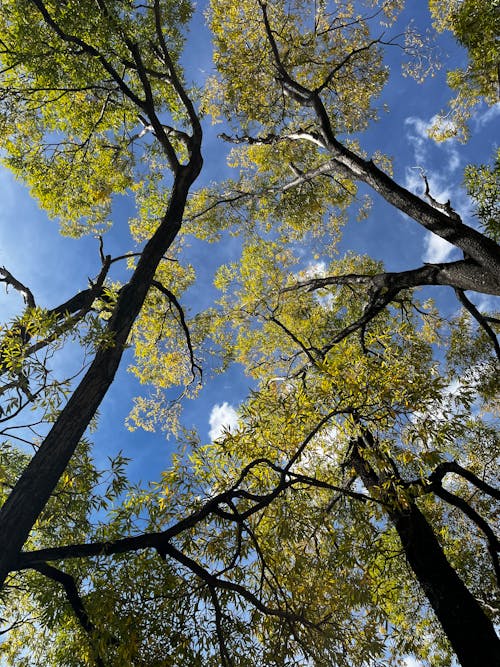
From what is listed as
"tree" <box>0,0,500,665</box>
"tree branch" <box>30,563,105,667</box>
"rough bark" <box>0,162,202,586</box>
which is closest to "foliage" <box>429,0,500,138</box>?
"tree" <box>0,0,500,665</box>

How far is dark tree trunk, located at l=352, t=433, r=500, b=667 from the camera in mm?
4715

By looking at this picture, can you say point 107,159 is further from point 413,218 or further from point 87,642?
point 87,642

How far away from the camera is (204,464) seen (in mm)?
4629

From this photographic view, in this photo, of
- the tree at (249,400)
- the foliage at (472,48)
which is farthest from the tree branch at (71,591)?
the foliage at (472,48)

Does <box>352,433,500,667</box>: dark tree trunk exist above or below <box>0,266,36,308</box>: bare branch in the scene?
below

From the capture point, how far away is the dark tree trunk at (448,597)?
471 centimetres

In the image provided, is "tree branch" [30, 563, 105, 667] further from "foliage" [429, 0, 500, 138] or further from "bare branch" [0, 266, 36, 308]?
"foliage" [429, 0, 500, 138]

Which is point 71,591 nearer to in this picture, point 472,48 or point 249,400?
point 249,400

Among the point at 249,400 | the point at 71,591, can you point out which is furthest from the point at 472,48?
the point at 71,591

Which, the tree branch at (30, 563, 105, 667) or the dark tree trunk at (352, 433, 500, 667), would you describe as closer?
the tree branch at (30, 563, 105, 667)

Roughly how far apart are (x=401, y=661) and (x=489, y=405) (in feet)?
21.8

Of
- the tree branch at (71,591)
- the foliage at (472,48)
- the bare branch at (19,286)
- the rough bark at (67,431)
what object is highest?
the foliage at (472,48)

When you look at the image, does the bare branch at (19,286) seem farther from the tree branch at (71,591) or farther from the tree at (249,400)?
the tree branch at (71,591)

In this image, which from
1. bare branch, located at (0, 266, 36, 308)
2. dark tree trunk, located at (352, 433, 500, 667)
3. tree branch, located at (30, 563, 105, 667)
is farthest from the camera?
bare branch, located at (0, 266, 36, 308)
